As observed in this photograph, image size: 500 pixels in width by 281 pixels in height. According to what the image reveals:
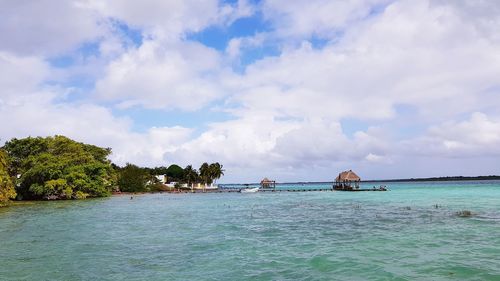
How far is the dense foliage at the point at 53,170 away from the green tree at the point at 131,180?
2323 cm

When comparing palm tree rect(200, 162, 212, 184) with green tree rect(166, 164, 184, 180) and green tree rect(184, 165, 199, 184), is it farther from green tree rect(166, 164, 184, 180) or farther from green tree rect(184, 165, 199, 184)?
green tree rect(166, 164, 184, 180)

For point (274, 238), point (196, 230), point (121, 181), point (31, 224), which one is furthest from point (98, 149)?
point (274, 238)

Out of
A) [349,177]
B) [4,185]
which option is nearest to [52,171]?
[4,185]

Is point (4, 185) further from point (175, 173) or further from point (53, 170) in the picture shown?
point (175, 173)

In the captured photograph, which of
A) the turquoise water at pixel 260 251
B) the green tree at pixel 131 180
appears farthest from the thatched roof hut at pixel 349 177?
the turquoise water at pixel 260 251

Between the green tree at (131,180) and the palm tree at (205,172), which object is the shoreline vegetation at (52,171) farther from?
the palm tree at (205,172)

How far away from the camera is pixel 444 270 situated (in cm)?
1343

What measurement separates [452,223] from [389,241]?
29.3 ft

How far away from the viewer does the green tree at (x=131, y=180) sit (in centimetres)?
9928

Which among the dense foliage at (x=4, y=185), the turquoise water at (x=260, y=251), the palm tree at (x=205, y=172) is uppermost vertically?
the palm tree at (x=205, y=172)

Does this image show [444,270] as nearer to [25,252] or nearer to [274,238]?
[274,238]

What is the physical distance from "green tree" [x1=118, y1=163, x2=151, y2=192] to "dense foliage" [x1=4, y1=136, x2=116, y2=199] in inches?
914

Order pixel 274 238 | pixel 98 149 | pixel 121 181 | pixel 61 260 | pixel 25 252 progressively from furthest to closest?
pixel 121 181
pixel 98 149
pixel 274 238
pixel 25 252
pixel 61 260

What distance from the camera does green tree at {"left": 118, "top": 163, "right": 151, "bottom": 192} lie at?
99275 mm
